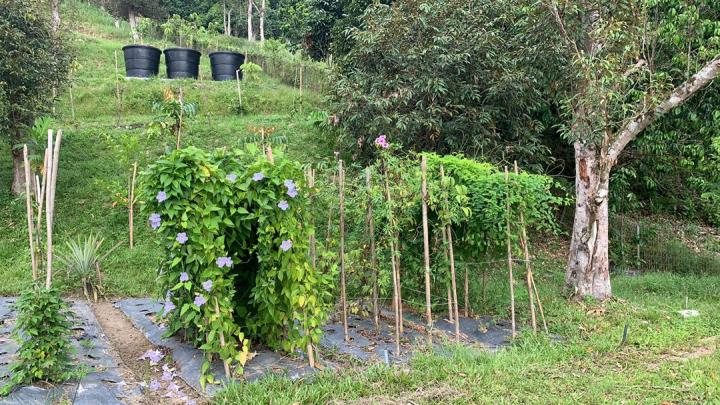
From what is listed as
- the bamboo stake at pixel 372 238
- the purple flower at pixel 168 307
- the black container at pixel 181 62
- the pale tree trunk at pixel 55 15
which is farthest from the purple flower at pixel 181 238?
the black container at pixel 181 62

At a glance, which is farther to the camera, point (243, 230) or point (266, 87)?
point (266, 87)

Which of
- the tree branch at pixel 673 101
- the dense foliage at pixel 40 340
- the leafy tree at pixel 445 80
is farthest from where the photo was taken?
the leafy tree at pixel 445 80

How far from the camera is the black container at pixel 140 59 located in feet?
45.2

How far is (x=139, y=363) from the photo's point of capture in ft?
12.0

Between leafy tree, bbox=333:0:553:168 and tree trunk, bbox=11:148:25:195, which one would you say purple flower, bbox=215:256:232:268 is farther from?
tree trunk, bbox=11:148:25:195

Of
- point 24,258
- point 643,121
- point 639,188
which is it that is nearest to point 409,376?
point 643,121

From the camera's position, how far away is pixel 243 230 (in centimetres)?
358

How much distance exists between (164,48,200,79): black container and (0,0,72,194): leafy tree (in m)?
6.72

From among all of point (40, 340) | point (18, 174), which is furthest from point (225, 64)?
point (40, 340)

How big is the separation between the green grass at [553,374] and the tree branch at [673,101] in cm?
190

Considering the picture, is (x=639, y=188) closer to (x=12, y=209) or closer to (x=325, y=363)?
(x=325, y=363)

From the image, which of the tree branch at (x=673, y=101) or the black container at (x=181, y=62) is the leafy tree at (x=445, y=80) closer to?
the tree branch at (x=673, y=101)

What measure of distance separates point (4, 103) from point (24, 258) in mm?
1988

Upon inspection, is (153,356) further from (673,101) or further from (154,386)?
(673,101)
